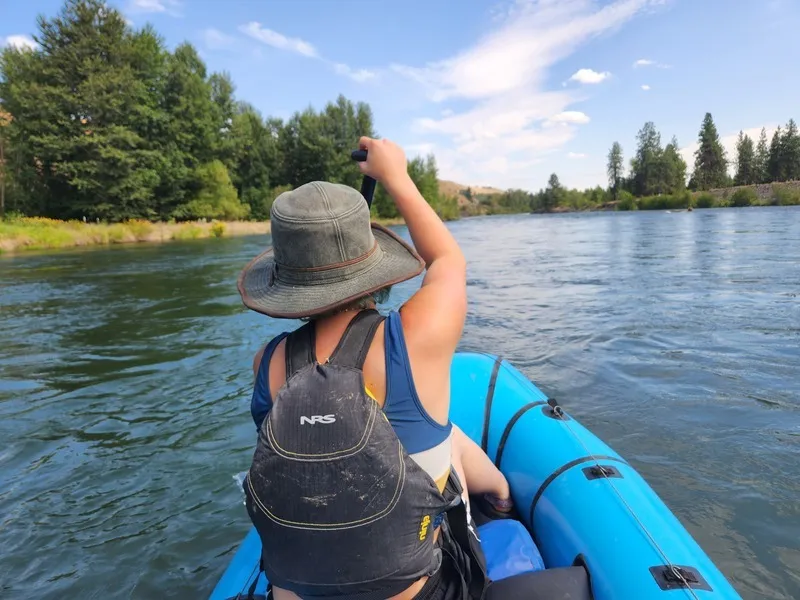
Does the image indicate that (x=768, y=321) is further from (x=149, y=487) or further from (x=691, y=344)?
(x=149, y=487)

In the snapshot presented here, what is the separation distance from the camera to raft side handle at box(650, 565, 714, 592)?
177cm

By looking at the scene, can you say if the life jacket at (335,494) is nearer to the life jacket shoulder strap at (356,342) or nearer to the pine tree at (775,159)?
the life jacket shoulder strap at (356,342)

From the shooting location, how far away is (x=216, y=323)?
8344 millimetres

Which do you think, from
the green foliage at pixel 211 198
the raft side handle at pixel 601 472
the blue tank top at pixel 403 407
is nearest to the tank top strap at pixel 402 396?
the blue tank top at pixel 403 407

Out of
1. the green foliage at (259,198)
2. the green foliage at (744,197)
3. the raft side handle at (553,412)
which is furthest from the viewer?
the green foliage at (744,197)

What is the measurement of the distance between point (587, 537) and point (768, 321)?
21.6ft

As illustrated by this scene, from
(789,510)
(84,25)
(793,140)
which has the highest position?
(84,25)

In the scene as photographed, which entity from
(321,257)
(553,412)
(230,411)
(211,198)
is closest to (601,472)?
(553,412)

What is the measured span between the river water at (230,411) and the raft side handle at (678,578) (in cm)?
113

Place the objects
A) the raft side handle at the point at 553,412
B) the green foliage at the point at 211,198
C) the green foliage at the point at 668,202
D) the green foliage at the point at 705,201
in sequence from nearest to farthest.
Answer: the raft side handle at the point at 553,412 < the green foliage at the point at 211,198 < the green foliage at the point at 705,201 < the green foliage at the point at 668,202

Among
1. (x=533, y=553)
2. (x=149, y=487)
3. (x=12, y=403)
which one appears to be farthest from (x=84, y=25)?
(x=533, y=553)

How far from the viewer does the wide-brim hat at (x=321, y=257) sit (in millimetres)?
1320

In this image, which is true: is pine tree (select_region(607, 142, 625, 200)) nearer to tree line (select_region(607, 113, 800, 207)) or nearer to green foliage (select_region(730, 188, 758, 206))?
tree line (select_region(607, 113, 800, 207))

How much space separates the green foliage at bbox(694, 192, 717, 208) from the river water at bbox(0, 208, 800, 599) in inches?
2304
